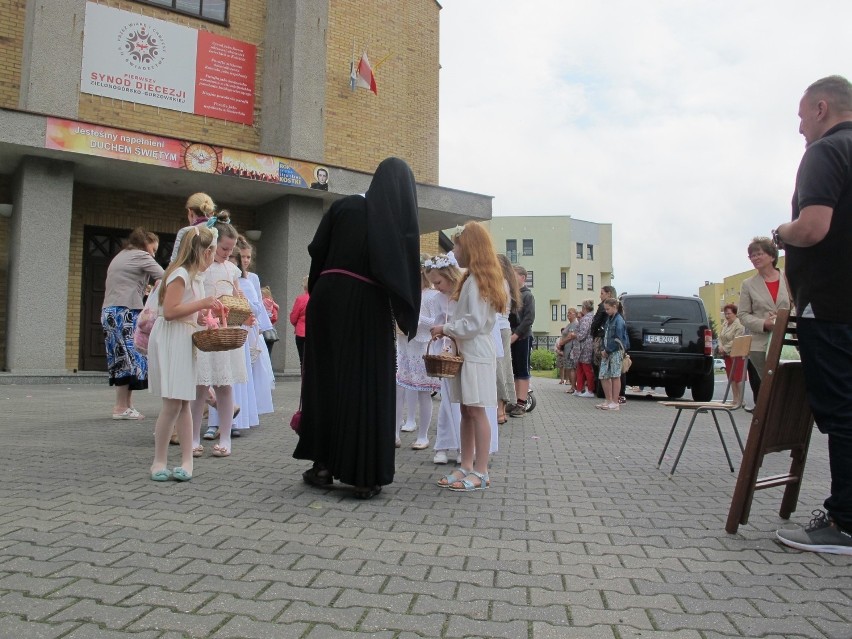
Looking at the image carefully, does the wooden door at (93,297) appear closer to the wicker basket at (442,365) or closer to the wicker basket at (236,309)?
the wicker basket at (236,309)

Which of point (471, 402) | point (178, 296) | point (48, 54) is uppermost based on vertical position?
point (48, 54)

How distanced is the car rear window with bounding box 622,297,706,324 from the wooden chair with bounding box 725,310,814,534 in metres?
10.1

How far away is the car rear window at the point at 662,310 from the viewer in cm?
1389

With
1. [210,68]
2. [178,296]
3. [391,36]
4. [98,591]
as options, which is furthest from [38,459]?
[391,36]

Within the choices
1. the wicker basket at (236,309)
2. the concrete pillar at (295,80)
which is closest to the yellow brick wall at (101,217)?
the concrete pillar at (295,80)

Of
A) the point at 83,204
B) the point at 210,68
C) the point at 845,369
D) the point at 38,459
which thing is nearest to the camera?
the point at 845,369

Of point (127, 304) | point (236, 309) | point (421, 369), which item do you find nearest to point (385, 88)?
point (127, 304)

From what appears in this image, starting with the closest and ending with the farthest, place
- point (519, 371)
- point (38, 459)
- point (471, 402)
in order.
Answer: point (471, 402) → point (38, 459) → point (519, 371)

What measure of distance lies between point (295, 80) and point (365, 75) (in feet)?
8.08

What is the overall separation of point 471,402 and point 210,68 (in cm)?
1581

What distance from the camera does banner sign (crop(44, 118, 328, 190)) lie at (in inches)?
535

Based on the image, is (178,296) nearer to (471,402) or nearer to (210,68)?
(471,402)

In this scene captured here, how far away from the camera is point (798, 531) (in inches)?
143

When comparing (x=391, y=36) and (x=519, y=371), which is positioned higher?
(x=391, y=36)
